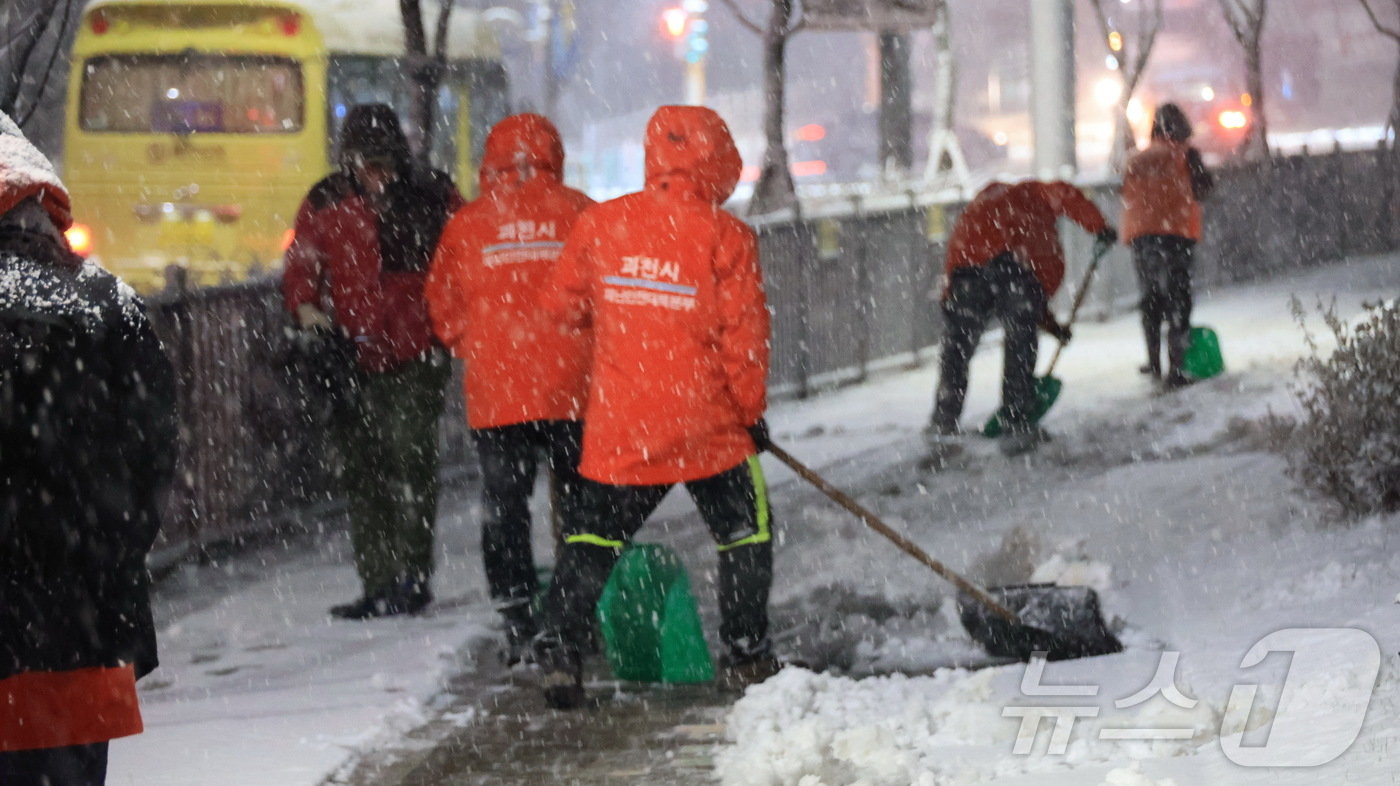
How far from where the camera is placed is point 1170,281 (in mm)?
11352

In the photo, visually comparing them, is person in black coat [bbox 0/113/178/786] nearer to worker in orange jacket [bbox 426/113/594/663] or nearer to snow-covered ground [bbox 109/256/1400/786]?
snow-covered ground [bbox 109/256/1400/786]

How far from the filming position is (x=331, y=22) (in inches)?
556

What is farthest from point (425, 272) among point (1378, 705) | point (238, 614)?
point (1378, 705)

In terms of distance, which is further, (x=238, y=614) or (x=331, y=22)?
(x=331, y=22)

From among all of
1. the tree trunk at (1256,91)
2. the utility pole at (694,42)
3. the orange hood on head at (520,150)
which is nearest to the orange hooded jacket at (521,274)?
the orange hood on head at (520,150)

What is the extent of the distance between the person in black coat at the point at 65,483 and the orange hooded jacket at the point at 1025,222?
669cm

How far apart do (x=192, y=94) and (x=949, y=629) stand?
9594mm

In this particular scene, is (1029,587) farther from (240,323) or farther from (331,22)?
(331,22)

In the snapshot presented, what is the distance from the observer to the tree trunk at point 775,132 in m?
21.1

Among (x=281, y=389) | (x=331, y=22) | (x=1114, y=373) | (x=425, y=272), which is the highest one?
(x=331, y=22)

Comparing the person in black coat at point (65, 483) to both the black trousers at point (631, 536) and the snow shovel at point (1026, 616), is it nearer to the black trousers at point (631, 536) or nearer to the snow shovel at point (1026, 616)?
the black trousers at point (631, 536)

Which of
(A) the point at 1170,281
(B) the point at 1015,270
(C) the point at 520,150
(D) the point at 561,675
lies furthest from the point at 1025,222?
(D) the point at 561,675

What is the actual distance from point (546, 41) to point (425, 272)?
37.7 meters
